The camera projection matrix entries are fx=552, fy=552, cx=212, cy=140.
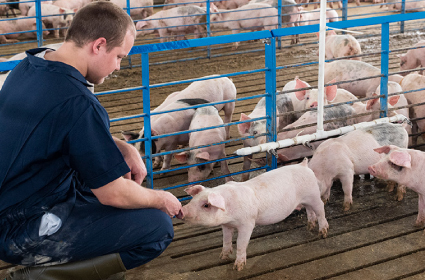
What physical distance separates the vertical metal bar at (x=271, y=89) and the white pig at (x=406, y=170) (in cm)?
80

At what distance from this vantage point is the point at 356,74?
562cm

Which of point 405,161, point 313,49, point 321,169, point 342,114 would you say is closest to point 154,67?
point 313,49

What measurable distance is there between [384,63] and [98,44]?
2813mm

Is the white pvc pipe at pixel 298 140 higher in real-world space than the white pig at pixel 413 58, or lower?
lower

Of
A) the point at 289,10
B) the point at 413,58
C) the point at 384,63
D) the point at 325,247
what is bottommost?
the point at 325,247

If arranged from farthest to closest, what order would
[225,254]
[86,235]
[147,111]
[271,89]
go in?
[271,89], [147,111], [225,254], [86,235]

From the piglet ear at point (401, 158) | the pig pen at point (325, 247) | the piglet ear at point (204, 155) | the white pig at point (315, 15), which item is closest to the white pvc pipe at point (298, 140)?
the piglet ear at point (204, 155)

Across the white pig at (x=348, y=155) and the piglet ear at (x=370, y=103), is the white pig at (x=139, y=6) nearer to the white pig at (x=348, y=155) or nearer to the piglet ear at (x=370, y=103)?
the piglet ear at (x=370, y=103)

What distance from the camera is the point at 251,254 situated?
3.27 m

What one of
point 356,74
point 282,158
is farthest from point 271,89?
point 356,74

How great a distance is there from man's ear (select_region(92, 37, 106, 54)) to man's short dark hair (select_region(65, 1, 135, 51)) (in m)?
0.01

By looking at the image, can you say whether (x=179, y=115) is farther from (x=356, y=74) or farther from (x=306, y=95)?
(x=356, y=74)

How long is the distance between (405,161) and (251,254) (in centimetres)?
110

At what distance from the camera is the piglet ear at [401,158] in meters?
3.37
